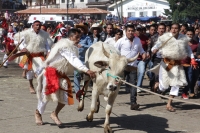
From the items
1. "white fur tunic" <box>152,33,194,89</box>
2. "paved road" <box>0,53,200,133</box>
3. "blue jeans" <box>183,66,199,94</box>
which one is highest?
"white fur tunic" <box>152,33,194,89</box>

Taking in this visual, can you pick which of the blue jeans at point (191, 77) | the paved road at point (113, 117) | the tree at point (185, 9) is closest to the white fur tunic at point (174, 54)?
the paved road at point (113, 117)

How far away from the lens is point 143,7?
8769 centimetres

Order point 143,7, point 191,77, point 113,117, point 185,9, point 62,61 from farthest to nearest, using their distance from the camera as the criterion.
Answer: point 143,7 → point 185,9 → point 191,77 → point 113,117 → point 62,61

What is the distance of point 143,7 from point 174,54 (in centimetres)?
7770

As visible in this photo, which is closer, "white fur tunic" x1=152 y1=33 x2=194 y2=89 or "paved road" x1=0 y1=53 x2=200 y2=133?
"paved road" x1=0 y1=53 x2=200 y2=133

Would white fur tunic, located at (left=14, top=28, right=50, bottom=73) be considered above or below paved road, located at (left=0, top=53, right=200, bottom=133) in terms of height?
above

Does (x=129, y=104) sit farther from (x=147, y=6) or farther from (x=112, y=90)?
(x=147, y=6)

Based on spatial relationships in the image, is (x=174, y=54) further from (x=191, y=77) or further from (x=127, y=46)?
(x=191, y=77)

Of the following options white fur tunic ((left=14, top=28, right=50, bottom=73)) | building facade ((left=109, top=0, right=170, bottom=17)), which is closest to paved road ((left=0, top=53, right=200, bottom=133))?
white fur tunic ((left=14, top=28, right=50, bottom=73))

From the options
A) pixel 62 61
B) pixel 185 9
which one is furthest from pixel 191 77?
pixel 185 9

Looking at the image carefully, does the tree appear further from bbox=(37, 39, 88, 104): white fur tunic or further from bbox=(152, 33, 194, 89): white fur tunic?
bbox=(37, 39, 88, 104): white fur tunic

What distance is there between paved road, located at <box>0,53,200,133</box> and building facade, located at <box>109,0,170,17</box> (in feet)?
242

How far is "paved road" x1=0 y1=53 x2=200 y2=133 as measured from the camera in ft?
29.6

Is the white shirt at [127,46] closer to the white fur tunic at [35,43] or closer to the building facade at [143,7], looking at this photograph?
the white fur tunic at [35,43]
